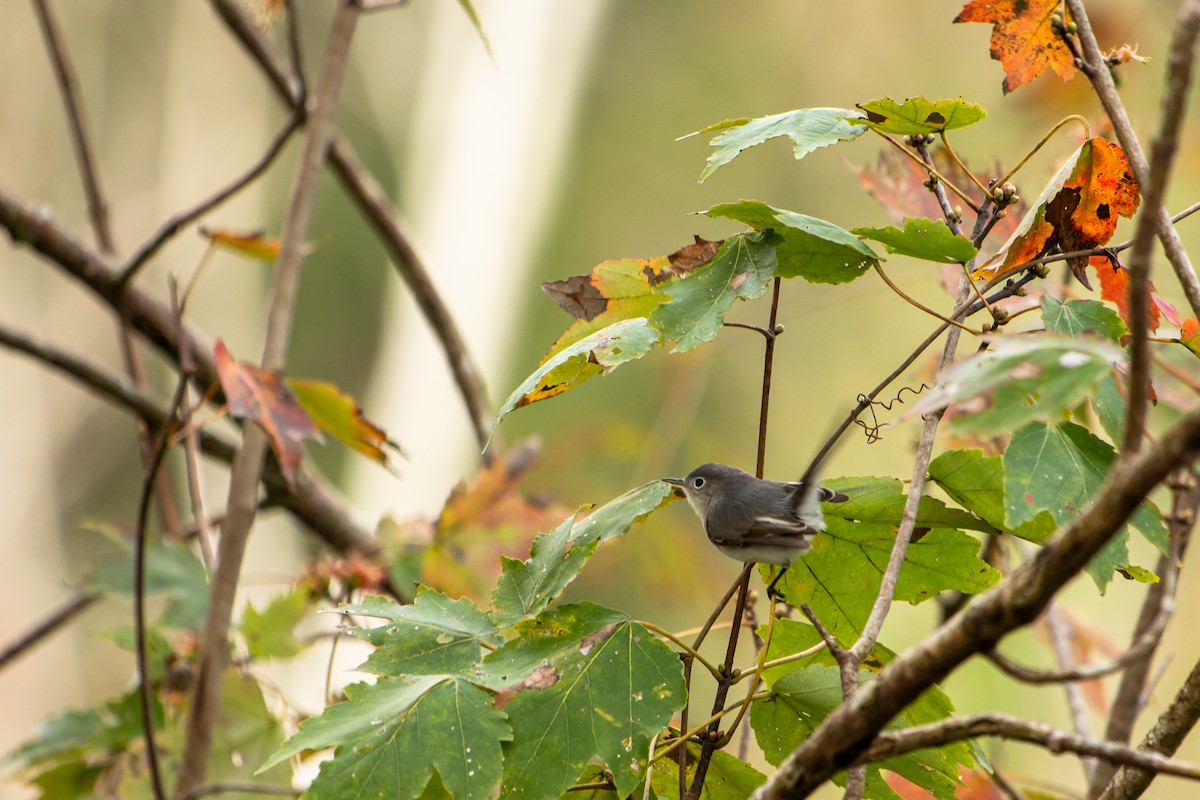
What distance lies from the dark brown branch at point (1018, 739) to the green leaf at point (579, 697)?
167mm

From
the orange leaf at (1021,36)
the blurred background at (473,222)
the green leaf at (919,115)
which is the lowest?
the blurred background at (473,222)

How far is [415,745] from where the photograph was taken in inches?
23.7

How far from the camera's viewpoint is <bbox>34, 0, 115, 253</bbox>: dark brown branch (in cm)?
153

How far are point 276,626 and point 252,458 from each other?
29cm

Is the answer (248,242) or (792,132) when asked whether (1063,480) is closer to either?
(792,132)

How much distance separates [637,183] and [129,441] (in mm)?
3745

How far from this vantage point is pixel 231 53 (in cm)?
→ 539

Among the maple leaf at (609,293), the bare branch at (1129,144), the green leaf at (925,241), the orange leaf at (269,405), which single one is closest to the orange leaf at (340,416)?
the orange leaf at (269,405)

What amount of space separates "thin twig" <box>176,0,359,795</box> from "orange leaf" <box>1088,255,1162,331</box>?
0.92 m

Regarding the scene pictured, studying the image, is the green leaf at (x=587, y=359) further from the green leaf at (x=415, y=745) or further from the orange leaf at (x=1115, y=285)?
the orange leaf at (x=1115, y=285)

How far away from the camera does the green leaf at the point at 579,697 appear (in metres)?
0.59

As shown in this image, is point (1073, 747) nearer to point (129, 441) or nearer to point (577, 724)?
point (577, 724)

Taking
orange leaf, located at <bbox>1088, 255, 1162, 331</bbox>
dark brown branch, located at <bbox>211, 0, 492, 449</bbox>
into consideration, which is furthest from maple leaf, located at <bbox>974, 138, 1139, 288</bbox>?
dark brown branch, located at <bbox>211, 0, 492, 449</bbox>

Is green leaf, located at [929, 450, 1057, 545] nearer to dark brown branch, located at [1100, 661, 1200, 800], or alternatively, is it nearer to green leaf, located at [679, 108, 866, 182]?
dark brown branch, located at [1100, 661, 1200, 800]
